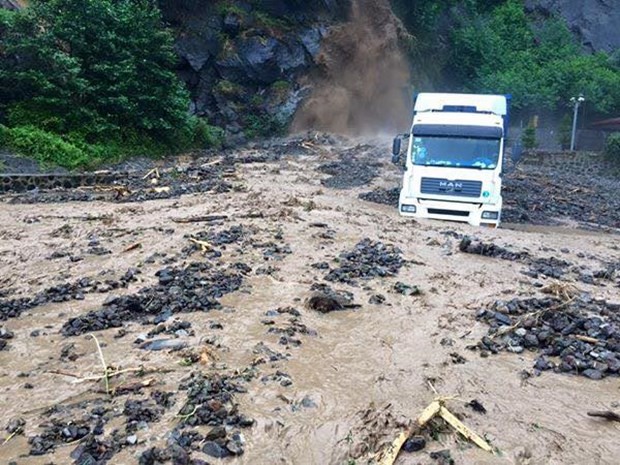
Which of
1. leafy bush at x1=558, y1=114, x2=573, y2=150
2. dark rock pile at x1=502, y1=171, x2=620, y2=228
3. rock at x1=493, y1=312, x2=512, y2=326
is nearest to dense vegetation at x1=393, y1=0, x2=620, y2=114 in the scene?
leafy bush at x1=558, y1=114, x2=573, y2=150

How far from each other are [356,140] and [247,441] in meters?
33.1

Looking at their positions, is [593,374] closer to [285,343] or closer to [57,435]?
[285,343]

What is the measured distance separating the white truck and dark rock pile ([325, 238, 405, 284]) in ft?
10.3

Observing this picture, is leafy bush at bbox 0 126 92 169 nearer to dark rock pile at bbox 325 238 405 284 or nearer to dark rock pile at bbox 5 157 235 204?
dark rock pile at bbox 5 157 235 204

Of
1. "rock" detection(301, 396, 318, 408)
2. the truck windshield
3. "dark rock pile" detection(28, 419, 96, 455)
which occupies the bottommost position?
"rock" detection(301, 396, 318, 408)

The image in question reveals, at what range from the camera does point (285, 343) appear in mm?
6781

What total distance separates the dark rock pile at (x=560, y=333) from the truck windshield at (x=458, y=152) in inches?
252

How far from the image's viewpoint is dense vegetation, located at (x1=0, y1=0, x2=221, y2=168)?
20.6 metres

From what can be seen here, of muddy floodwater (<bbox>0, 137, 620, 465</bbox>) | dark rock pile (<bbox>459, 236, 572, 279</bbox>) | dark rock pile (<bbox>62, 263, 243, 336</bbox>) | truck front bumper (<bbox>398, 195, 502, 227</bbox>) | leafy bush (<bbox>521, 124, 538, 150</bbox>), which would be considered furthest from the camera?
leafy bush (<bbox>521, 124, 538, 150</bbox>)

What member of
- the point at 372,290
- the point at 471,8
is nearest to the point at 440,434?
the point at 372,290

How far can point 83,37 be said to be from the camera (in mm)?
22547

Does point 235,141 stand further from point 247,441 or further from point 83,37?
point 247,441

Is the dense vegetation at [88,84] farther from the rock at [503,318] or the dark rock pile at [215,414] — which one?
the rock at [503,318]

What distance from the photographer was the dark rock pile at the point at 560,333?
6398 millimetres
